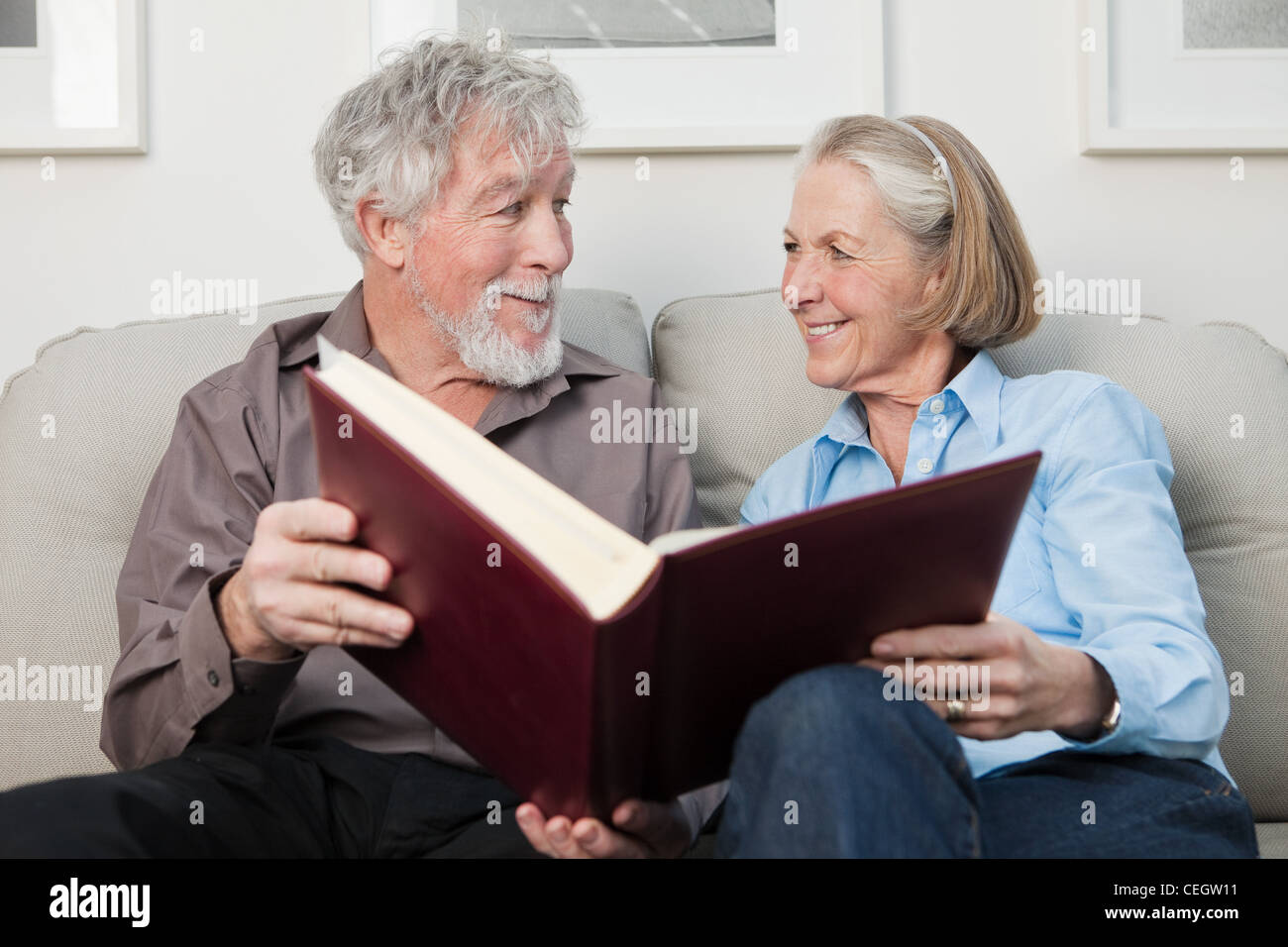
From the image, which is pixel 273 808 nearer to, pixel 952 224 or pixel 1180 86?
pixel 952 224

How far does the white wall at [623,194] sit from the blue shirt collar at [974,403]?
545 mm

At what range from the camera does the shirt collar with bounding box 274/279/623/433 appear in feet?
5.10

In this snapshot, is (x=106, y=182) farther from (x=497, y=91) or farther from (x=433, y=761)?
(x=433, y=761)

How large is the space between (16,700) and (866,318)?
1.20 m

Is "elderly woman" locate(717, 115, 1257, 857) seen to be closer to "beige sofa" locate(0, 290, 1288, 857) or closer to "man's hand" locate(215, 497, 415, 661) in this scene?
"beige sofa" locate(0, 290, 1288, 857)

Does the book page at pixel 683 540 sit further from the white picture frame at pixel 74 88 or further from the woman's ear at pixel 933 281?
the white picture frame at pixel 74 88

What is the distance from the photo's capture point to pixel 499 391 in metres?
1.62

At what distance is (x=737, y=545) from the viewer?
0.81 m

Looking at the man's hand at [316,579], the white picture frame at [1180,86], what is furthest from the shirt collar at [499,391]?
the white picture frame at [1180,86]

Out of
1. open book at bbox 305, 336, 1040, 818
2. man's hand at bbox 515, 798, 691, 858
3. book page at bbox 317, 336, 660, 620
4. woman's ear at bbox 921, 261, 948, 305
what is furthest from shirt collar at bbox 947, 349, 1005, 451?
book page at bbox 317, 336, 660, 620

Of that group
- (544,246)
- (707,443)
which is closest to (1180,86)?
(707,443)

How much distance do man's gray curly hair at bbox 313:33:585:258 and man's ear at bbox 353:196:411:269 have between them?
1 centimetres

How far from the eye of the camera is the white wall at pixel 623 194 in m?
2.06

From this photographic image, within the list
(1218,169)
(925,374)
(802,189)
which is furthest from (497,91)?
(1218,169)
